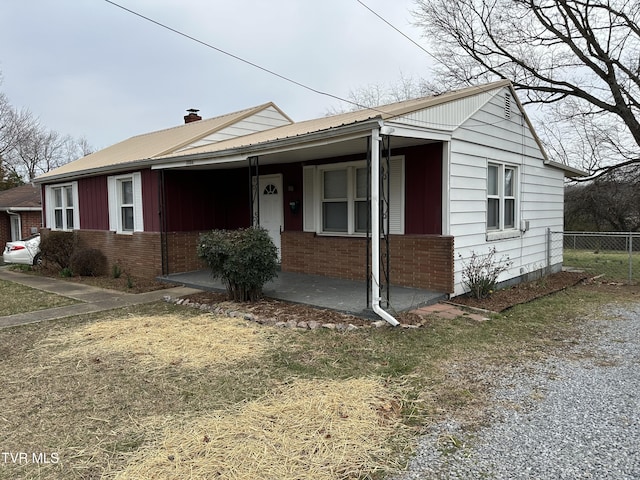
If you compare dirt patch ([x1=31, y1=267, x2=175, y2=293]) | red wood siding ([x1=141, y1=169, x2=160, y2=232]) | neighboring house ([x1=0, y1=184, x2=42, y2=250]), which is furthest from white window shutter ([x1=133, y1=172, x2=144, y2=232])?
neighboring house ([x1=0, y1=184, x2=42, y2=250])

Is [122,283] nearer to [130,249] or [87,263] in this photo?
[130,249]

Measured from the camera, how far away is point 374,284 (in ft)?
19.5

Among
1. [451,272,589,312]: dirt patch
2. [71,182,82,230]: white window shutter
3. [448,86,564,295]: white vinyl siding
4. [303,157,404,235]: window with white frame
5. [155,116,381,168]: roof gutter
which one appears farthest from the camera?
[71,182,82,230]: white window shutter

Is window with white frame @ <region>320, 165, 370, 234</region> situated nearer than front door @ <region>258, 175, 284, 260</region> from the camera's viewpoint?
Yes

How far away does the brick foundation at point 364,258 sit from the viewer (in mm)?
7418

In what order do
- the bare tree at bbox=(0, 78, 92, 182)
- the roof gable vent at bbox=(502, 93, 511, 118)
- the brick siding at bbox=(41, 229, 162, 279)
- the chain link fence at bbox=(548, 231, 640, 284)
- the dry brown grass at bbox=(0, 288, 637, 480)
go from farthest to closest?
1. the bare tree at bbox=(0, 78, 92, 182)
2. the chain link fence at bbox=(548, 231, 640, 284)
3. the brick siding at bbox=(41, 229, 162, 279)
4. the roof gable vent at bbox=(502, 93, 511, 118)
5. the dry brown grass at bbox=(0, 288, 637, 480)

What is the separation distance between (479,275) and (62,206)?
41.2 feet

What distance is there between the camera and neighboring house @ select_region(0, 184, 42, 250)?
2034 centimetres

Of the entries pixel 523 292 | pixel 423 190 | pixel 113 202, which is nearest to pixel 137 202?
pixel 113 202

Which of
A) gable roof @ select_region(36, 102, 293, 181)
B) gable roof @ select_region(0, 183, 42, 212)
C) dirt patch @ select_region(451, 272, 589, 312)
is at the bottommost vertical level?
dirt patch @ select_region(451, 272, 589, 312)

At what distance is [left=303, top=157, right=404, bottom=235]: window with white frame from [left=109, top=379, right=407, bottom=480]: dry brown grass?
15.9 ft

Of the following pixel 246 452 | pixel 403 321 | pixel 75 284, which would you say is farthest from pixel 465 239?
pixel 75 284

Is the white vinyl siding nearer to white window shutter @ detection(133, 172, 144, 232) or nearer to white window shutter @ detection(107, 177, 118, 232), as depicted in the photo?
white window shutter @ detection(133, 172, 144, 232)

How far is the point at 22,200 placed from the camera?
70.4ft
